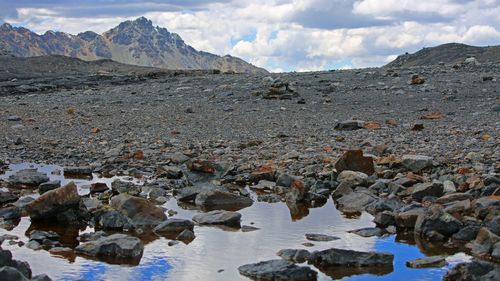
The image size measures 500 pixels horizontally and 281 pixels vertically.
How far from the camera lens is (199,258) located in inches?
306

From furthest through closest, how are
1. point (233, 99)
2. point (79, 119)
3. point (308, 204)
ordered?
point (233, 99)
point (79, 119)
point (308, 204)

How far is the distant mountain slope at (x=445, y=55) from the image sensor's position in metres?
48.1

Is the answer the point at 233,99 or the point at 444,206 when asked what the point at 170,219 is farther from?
the point at 233,99

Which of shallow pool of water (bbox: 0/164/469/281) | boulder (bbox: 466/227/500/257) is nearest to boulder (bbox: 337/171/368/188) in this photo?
Answer: shallow pool of water (bbox: 0/164/469/281)

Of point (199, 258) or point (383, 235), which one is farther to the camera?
point (383, 235)

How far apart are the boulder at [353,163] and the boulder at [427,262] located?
4434 mm

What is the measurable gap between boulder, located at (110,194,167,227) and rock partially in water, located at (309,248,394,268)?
2.64 meters

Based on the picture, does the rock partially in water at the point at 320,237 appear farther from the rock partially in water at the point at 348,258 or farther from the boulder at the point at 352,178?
the boulder at the point at 352,178

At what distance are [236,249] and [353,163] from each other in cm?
439

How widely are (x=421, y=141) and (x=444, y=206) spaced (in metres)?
5.66

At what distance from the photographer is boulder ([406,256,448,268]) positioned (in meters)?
7.48

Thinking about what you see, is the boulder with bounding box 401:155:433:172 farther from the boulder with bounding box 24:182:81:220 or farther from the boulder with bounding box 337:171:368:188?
the boulder with bounding box 24:182:81:220

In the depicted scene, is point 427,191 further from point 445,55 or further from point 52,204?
point 445,55

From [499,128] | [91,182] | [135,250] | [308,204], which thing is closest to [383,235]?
[308,204]
